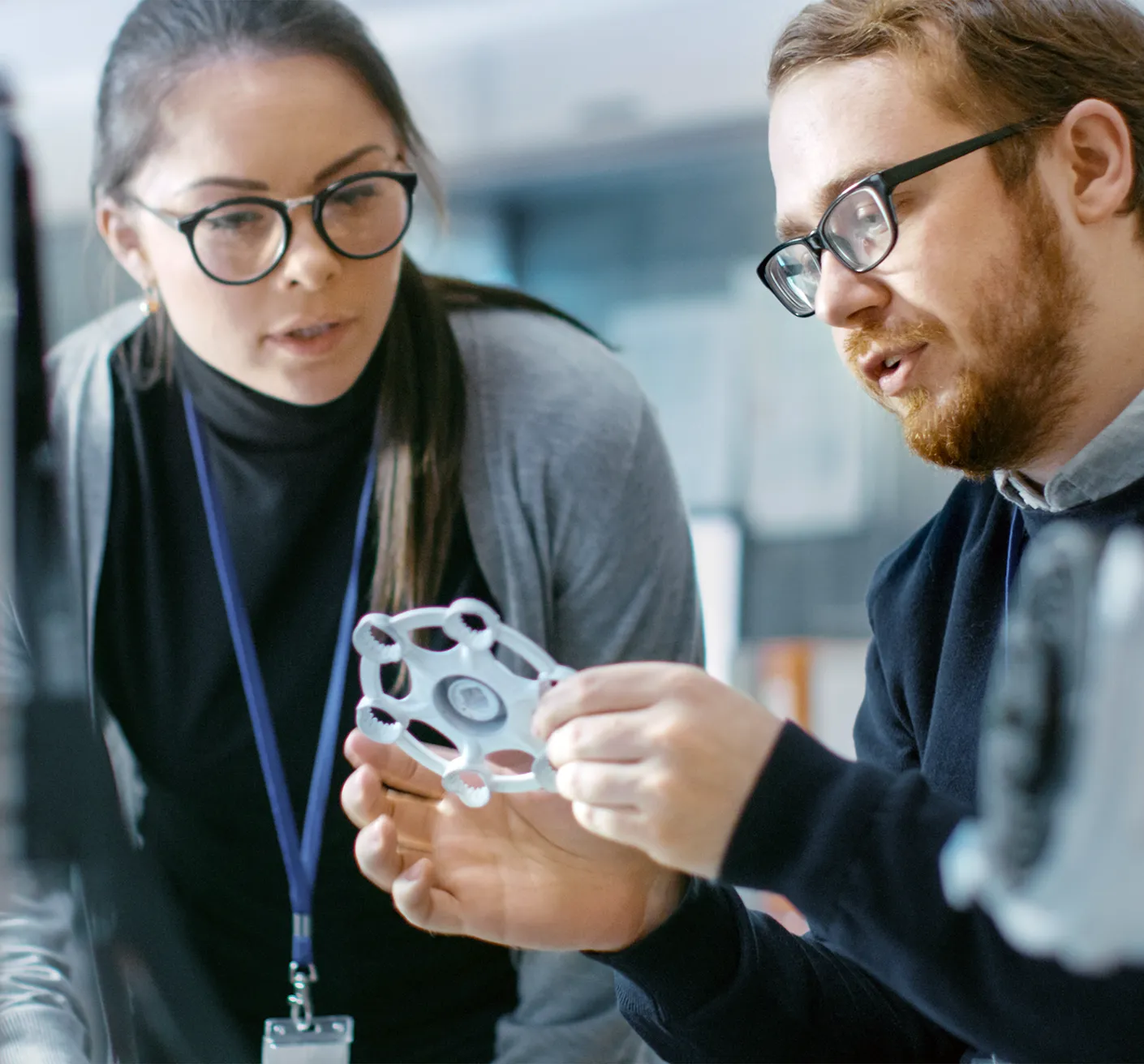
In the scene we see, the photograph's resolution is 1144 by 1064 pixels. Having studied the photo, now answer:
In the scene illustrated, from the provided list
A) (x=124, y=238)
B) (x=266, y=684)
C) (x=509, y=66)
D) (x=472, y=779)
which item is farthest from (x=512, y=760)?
(x=509, y=66)

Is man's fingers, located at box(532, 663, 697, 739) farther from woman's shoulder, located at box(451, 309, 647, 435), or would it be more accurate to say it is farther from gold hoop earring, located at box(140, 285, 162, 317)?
gold hoop earring, located at box(140, 285, 162, 317)

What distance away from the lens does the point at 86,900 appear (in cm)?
100

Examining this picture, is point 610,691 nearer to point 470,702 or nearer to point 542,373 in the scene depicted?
point 470,702

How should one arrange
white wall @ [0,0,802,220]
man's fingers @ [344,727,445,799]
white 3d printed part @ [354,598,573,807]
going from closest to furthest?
1. white 3d printed part @ [354,598,573,807]
2. man's fingers @ [344,727,445,799]
3. white wall @ [0,0,802,220]

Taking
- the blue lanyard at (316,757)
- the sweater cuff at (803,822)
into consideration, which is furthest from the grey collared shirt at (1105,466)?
the blue lanyard at (316,757)

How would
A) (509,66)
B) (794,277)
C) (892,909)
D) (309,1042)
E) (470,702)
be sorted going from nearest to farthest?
(892,909) → (470,702) → (794,277) → (309,1042) → (509,66)

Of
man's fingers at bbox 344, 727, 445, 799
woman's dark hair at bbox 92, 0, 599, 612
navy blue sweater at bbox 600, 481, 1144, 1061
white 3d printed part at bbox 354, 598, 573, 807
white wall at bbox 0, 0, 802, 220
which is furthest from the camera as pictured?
white wall at bbox 0, 0, 802, 220

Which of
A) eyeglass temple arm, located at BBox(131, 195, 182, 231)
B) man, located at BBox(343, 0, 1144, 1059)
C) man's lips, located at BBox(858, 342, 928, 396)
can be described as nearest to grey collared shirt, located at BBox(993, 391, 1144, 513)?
man, located at BBox(343, 0, 1144, 1059)

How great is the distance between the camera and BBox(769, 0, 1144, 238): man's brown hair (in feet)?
2.48

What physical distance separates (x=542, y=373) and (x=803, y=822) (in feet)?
1.63

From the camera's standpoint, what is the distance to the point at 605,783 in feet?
2.03

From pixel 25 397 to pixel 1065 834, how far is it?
0.85 meters

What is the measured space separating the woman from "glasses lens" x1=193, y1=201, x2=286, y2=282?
3 cm

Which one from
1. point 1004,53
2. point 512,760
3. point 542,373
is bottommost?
point 512,760
